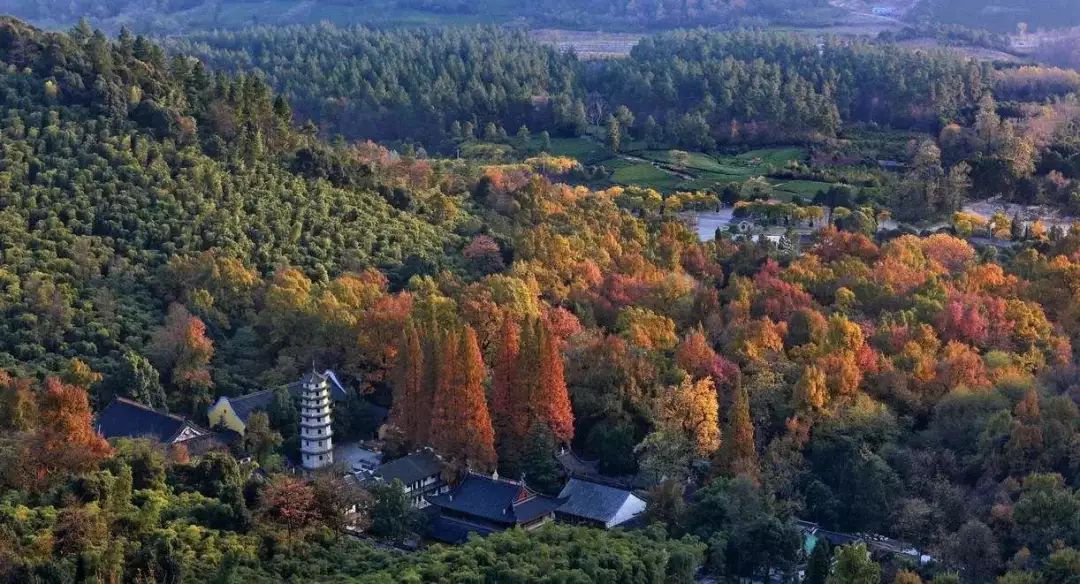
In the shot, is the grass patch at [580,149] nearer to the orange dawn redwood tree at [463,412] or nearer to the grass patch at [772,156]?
the grass patch at [772,156]

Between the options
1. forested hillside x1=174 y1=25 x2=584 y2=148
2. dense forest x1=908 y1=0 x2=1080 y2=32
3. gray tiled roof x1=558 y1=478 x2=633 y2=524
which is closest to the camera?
gray tiled roof x1=558 y1=478 x2=633 y2=524

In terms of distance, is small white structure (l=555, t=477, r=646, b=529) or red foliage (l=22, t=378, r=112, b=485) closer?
red foliage (l=22, t=378, r=112, b=485)

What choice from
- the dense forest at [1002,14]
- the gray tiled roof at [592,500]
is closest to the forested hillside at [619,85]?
the dense forest at [1002,14]

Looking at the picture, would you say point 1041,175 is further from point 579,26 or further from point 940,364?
point 579,26

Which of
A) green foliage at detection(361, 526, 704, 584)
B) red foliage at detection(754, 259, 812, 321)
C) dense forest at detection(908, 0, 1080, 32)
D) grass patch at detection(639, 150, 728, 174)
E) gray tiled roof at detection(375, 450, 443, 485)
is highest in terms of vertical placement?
dense forest at detection(908, 0, 1080, 32)

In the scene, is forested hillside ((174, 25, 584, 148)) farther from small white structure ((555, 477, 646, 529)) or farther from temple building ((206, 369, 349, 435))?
small white structure ((555, 477, 646, 529))

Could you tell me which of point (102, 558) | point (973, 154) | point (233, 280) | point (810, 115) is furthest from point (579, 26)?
point (102, 558)

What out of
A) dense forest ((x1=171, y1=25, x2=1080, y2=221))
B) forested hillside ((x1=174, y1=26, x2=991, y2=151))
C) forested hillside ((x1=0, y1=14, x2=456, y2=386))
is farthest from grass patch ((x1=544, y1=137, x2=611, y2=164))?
forested hillside ((x1=0, y1=14, x2=456, y2=386))
